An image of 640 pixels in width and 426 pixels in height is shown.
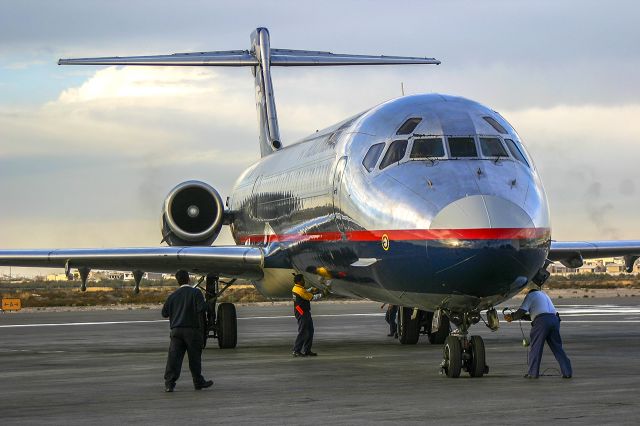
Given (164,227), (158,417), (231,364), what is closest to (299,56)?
(164,227)

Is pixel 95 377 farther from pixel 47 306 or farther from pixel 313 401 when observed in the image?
pixel 47 306

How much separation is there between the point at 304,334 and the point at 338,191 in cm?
328

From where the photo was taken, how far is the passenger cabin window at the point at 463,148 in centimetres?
1669

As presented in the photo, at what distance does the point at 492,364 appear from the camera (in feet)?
61.2

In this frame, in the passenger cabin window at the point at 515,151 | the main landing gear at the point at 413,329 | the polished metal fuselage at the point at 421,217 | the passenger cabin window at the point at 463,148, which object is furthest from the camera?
the main landing gear at the point at 413,329

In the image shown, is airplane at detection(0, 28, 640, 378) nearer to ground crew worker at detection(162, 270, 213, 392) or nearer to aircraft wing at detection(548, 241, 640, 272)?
aircraft wing at detection(548, 241, 640, 272)

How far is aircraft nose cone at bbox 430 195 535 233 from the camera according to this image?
15102mm

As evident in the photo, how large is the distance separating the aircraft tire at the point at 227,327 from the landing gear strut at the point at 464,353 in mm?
8839

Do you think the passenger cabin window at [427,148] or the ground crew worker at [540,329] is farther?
the passenger cabin window at [427,148]

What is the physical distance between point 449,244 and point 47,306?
48582mm

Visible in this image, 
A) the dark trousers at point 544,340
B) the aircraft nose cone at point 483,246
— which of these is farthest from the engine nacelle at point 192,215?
→ the aircraft nose cone at point 483,246

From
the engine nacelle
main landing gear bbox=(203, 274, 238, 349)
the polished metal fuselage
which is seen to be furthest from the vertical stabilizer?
the polished metal fuselage

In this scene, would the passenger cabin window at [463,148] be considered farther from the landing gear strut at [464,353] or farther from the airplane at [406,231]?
the landing gear strut at [464,353]

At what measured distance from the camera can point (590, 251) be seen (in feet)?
78.1
